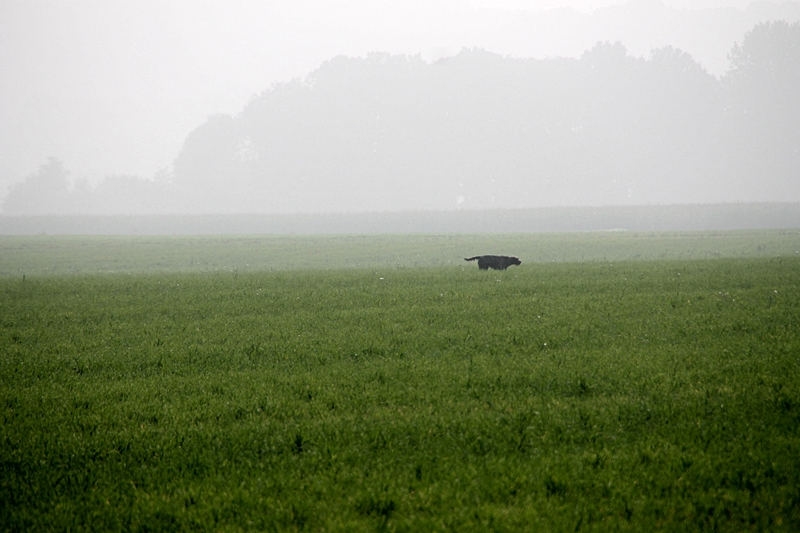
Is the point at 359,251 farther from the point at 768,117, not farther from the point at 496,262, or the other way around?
the point at 768,117

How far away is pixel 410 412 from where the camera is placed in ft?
24.3

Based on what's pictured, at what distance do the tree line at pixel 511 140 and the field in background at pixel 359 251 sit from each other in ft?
144

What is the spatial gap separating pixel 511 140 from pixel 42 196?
79.2 metres

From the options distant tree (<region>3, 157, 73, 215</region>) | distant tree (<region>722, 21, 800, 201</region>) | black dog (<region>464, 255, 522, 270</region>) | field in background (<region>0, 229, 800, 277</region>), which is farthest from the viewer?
distant tree (<region>3, 157, 73, 215</region>)

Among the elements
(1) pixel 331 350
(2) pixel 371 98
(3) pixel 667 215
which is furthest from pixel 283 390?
(2) pixel 371 98

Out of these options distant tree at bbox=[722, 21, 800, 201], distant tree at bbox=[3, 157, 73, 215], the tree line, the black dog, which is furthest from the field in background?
distant tree at bbox=[3, 157, 73, 215]

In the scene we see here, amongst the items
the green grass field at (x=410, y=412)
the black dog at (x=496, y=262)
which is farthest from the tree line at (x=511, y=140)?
the green grass field at (x=410, y=412)

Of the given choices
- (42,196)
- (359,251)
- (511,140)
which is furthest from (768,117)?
(42,196)

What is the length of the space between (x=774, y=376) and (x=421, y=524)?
546cm

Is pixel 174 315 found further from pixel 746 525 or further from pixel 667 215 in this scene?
pixel 667 215

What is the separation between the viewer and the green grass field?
18.2 feet

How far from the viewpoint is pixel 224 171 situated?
312 ft

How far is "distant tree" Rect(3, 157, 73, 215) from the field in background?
67.3m

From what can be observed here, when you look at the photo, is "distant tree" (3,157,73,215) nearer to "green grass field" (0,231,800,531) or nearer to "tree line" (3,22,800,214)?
"tree line" (3,22,800,214)
